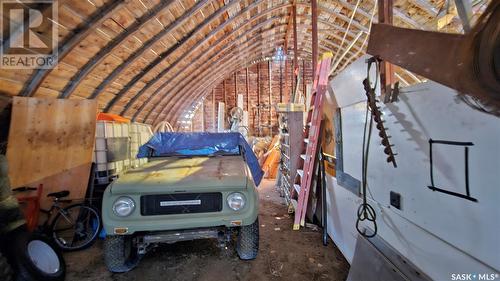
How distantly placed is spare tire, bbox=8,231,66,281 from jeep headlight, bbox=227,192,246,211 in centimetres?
173

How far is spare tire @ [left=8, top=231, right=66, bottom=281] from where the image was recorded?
82.3 inches

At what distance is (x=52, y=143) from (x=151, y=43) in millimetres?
2408

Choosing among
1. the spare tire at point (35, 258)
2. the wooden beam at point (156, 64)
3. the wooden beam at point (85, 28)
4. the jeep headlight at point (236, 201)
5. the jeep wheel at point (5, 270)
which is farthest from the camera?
the wooden beam at point (156, 64)

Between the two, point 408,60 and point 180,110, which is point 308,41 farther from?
point 408,60

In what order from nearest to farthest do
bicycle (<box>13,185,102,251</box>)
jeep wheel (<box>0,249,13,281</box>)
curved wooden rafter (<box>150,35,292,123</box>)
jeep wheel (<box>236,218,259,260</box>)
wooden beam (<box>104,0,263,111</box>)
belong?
jeep wheel (<box>0,249,13,281</box>) → jeep wheel (<box>236,218,259,260</box>) → bicycle (<box>13,185,102,251</box>) → wooden beam (<box>104,0,263,111</box>) → curved wooden rafter (<box>150,35,292,123</box>)

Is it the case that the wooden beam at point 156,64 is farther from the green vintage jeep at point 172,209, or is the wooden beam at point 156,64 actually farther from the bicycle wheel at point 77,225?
the green vintage jeep at point 172,209

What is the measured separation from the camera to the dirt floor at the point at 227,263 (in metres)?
2.31

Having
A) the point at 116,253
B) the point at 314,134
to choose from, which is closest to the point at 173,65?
the point at 314,134

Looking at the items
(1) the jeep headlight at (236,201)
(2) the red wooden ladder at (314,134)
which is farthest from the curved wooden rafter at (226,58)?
(1) the jeep headlight at (236,201)

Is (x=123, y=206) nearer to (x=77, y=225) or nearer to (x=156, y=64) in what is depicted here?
(x=77, y=225)

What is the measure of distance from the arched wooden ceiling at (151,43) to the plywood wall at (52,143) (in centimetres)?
44

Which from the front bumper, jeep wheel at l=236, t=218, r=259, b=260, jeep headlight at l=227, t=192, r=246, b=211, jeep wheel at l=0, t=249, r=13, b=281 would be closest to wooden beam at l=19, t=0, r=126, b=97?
the front bumper

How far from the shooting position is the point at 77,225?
10.0 feet

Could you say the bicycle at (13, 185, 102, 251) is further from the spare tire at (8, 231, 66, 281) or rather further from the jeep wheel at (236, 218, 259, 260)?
the jeep wheel at (236, 218, 259, 260)
